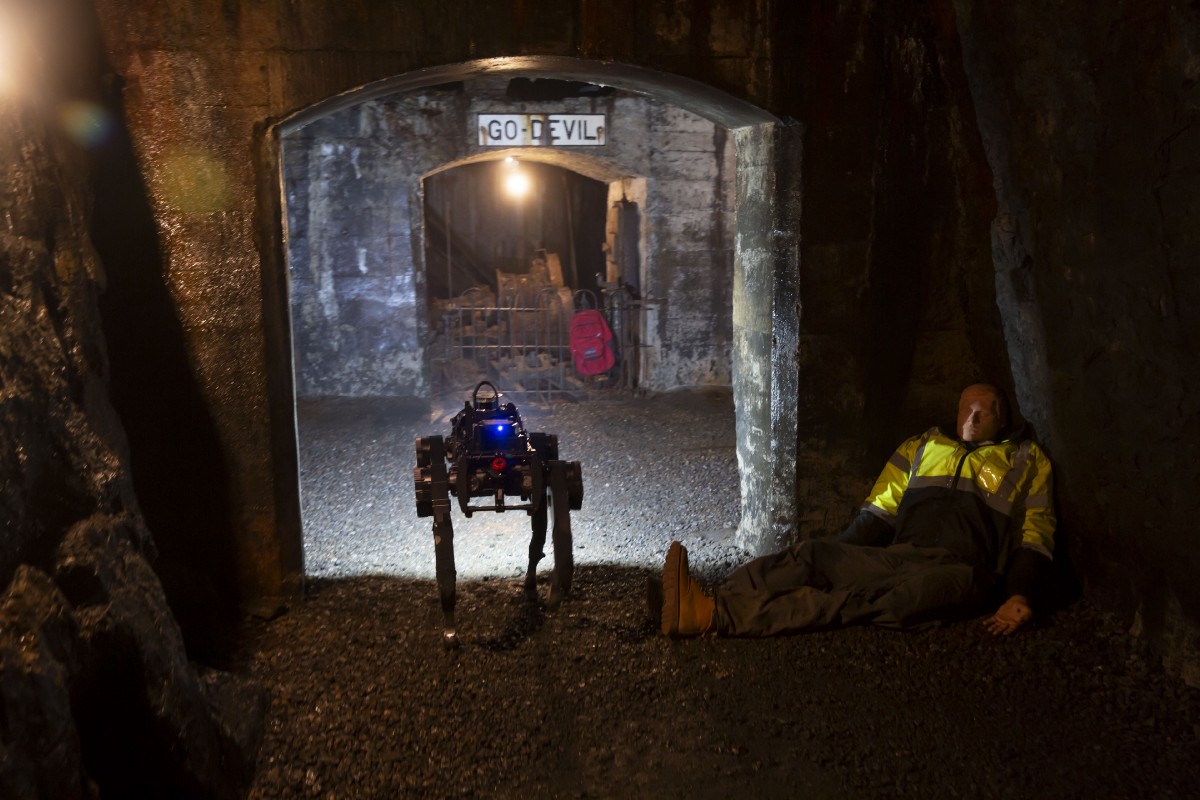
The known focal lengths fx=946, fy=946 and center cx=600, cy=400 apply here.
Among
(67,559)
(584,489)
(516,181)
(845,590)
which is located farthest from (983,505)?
(516,181)

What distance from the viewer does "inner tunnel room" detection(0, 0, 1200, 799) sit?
320 cm

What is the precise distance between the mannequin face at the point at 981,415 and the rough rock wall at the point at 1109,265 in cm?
18

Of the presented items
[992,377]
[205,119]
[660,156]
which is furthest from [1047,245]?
[660,156]

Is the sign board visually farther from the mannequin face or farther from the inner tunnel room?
the mannequin face

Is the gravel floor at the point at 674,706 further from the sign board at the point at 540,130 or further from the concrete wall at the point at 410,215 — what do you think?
the sign board at the point at 540,130

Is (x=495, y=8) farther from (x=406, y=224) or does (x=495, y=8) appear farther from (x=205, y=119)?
(x=406, y=224)

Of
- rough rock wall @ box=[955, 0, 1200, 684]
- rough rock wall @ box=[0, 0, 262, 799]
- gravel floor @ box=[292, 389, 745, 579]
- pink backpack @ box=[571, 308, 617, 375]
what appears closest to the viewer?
rough rock wall @ box=[0, 0, 262, 799]

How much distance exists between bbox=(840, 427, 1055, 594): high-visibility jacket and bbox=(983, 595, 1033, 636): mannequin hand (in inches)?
2.5

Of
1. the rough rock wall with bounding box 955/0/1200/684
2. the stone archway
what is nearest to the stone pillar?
the stone archway

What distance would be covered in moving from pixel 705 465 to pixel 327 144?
5527 millimetres

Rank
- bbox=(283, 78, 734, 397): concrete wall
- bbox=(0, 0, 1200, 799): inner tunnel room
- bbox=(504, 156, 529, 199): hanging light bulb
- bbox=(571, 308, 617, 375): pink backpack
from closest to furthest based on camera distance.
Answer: bbox=(0, 0, 1200, 799): inner tunnel room < bbox=(283, 78, 734, 397): concrete wall < bbox=(571, 308, 617, 375): pink backpack < bbox=(504, 156, 529, 199): hanging light bulb

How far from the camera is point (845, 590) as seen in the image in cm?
A: 430

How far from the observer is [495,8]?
4297 mm

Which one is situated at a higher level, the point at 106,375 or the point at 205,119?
the point at 205,119
